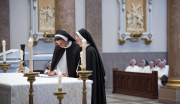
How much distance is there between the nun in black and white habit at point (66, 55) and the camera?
14.4 feet

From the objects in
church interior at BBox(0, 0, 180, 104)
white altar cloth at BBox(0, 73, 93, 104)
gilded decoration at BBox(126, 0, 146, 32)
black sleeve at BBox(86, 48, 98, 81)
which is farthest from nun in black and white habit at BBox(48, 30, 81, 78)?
gilded decoration at BBox(126, 0, 146, 32)

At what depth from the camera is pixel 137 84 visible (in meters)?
11.0

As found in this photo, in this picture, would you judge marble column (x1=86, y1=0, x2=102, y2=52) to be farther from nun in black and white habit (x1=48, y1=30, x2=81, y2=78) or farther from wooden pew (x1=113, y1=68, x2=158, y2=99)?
nun in black and white habit (x1=48, y1=30, x2=81, y2=78)

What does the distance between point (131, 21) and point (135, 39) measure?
91cm

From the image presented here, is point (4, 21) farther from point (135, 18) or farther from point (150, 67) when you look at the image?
point (150, 67)

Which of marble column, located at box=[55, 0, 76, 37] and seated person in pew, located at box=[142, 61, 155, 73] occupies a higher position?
marble column, located at box=[55, 0, 76, 37]

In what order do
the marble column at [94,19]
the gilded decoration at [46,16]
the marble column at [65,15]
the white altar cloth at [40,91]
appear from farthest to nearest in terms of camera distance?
1. the marble column at [94,19]
2. the gilded decoration at [46,16]
3. the marble column at [65,15]
4. the white altar cloth at [40,91]

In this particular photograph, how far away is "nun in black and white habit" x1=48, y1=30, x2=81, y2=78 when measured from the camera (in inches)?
173

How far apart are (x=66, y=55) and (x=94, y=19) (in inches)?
359

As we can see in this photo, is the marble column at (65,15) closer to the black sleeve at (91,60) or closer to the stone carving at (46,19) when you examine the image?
the black sleeve at (91,60)

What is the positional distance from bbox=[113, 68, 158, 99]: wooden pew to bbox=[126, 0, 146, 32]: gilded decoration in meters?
3.16

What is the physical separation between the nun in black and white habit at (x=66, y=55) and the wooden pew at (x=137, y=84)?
6126 mm

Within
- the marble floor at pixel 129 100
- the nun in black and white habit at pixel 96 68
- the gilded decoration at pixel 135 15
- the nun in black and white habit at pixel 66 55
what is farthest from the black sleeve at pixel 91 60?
the gilded decoration at pixel 135 15

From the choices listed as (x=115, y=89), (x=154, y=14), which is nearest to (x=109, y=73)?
(x=115, y=89)
